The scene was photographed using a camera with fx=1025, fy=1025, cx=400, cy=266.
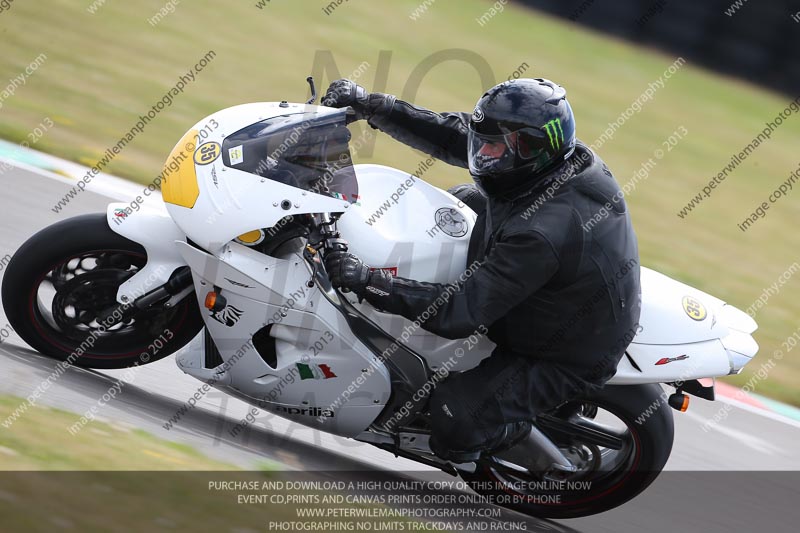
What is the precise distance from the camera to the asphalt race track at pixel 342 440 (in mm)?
4270

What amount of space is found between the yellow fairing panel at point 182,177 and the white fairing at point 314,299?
32mm

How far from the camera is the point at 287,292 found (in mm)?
4055

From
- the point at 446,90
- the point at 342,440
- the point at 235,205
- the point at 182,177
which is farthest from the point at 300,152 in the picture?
the point at 446,90

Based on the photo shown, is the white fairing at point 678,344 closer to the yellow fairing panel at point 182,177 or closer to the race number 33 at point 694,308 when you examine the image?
the race number 33 at point 694,308

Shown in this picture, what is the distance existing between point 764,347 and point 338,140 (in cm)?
444

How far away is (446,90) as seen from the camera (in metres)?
11.0

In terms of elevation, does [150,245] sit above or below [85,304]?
above

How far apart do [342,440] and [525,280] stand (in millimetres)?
1497

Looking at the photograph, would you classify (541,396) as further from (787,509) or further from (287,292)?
(787,509)

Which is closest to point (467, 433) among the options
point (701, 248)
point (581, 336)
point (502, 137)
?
point (581, 336)

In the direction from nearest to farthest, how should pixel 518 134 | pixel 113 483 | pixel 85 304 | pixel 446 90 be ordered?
pixel 113 483, pixel 518 134, pixel 85 304, pixel 446 90

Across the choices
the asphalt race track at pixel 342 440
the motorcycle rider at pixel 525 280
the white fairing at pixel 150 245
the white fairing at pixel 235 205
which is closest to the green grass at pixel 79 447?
the asphalt race track at pixel 342 440

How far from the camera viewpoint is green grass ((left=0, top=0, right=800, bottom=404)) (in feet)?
26.6

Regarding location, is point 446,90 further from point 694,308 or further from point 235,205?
point 235,205
